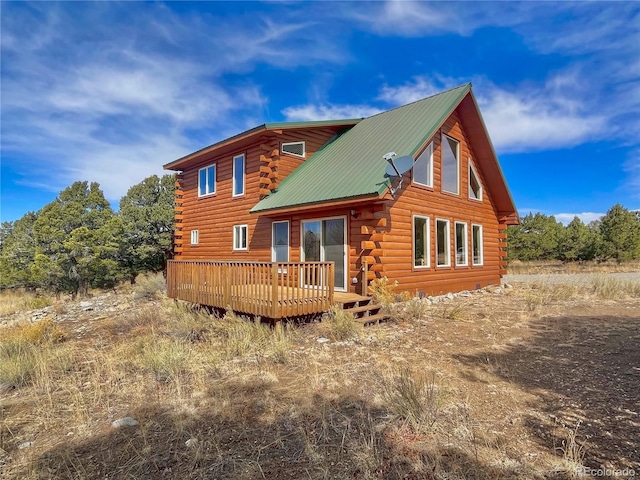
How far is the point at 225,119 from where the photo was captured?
835 inches

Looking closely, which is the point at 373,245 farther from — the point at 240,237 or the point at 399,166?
the point at 240,237

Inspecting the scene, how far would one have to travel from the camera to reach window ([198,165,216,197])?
15320 mm

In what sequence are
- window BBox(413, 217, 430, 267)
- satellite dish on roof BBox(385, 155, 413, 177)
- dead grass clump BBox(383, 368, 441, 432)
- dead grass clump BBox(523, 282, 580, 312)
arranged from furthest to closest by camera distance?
window BBox(413, 217, 430, 267) < dead grass clump BBox(523, 282, 580, 312) < satellite dish on roof BBox(385, 155, 413, 177) < dead grass clump BBox(383, 368, 441, 432)

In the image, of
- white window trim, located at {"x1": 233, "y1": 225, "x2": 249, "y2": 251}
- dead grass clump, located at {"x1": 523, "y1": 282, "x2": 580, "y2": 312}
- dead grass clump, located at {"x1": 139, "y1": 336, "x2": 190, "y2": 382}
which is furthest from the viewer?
white window trim, located at {"x1": 233, "y1": 225, "x2": 249, "y2": 251}

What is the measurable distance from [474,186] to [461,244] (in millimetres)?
2638

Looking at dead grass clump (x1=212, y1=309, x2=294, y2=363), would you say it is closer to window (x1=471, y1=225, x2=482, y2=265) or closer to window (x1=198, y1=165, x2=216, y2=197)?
window (x1=198, y1=165, x2=216, y2=197)

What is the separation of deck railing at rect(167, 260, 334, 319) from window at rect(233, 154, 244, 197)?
16.6 ft

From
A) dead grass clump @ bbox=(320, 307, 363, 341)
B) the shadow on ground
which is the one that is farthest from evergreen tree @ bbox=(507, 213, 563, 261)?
dead grass clump @ bbox=(320, 307, 363, 341)

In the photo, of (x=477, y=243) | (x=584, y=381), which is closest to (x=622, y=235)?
(x=477, y=243)

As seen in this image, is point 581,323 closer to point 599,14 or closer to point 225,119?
point 599,14

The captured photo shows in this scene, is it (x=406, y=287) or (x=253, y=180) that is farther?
(x=253, y=180)

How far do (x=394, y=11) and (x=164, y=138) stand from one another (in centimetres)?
1805

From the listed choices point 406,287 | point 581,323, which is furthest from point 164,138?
point 581,323

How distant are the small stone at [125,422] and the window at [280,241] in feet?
27.1
